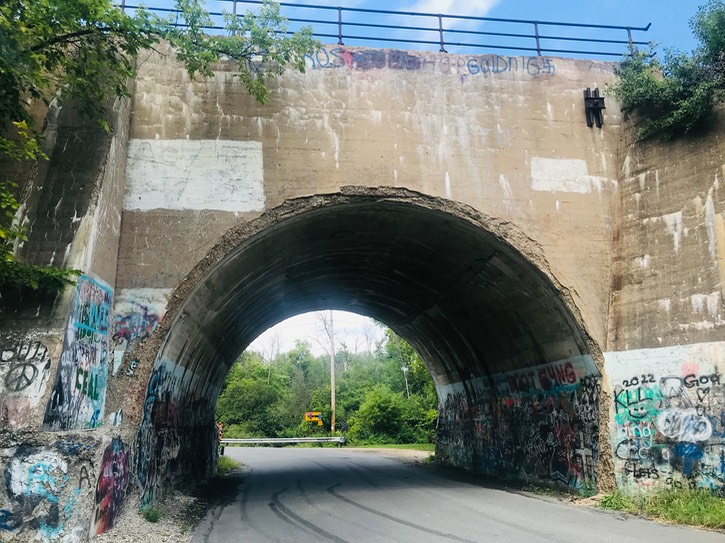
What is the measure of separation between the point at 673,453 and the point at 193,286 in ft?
26.6

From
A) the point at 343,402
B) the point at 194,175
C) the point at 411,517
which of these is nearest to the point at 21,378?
the point at 194,175

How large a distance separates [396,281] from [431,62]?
5.42m

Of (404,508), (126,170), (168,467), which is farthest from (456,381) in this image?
(126,170)

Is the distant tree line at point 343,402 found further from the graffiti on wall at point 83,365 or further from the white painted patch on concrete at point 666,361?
the graffiti on wall at point 83,365

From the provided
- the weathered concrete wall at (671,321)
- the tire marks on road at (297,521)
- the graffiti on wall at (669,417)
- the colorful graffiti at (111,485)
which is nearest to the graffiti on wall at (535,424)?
the graffiti on wall at (669,417)

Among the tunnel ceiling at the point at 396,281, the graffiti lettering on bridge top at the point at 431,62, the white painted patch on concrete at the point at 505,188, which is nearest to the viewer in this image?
the tunnel ceiling at the point at 396,281

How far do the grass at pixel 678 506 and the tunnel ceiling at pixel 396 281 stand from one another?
8.35 ft

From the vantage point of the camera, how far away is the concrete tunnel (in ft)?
33.5

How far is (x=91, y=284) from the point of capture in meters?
8.30

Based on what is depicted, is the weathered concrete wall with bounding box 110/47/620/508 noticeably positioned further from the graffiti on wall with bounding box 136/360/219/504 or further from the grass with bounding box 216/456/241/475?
the grass with bounding box 216/456/241/475

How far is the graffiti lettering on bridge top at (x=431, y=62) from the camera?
442 inches

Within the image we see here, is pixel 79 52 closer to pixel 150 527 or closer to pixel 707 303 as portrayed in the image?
pixel 150 527

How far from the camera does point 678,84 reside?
447 inches

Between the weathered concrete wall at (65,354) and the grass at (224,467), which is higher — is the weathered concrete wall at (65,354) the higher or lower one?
the higher one
